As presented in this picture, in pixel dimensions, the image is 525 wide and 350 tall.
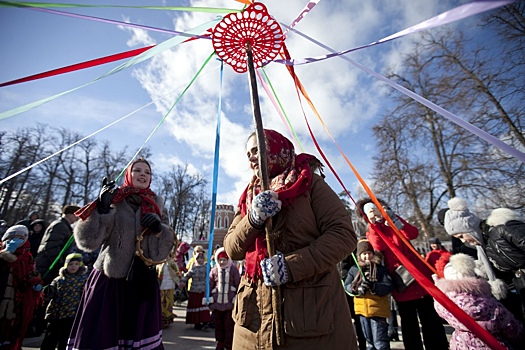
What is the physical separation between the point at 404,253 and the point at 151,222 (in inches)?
134

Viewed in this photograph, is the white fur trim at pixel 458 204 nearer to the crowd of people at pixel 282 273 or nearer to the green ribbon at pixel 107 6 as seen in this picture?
the crowd of people at pixel 282 273

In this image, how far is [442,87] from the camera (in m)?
10.9

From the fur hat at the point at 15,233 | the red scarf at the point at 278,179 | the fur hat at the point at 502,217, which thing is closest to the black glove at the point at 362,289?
the fur hat at the point at 502,217

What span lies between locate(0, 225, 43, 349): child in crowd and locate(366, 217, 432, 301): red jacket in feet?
16.0

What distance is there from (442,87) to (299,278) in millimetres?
12018

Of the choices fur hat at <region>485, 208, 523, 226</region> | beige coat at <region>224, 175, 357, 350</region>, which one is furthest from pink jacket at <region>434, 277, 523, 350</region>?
beige coat at <region>224, 175, 357, 350</region>

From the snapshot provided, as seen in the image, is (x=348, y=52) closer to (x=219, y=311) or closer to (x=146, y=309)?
(x=146, y=309)

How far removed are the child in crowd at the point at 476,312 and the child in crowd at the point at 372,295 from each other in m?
1.03

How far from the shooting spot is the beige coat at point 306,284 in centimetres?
157

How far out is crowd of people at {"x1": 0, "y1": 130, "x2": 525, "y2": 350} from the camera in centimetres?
166

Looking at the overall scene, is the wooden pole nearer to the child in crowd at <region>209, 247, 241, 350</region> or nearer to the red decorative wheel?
the red decorative wheel

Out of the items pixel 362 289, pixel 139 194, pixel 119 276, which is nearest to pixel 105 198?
pixel 139 194

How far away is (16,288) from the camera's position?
3.87 meters

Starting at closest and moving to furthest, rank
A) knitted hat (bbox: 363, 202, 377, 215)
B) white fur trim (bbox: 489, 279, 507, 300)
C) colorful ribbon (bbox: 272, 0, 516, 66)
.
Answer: colorful ribbon (bbox: 272, 0, 516, 66) → white fur trim (bbox: 489, 279, 507, 300) → knitted hat (bbox: 363, 202, 377, 215)
